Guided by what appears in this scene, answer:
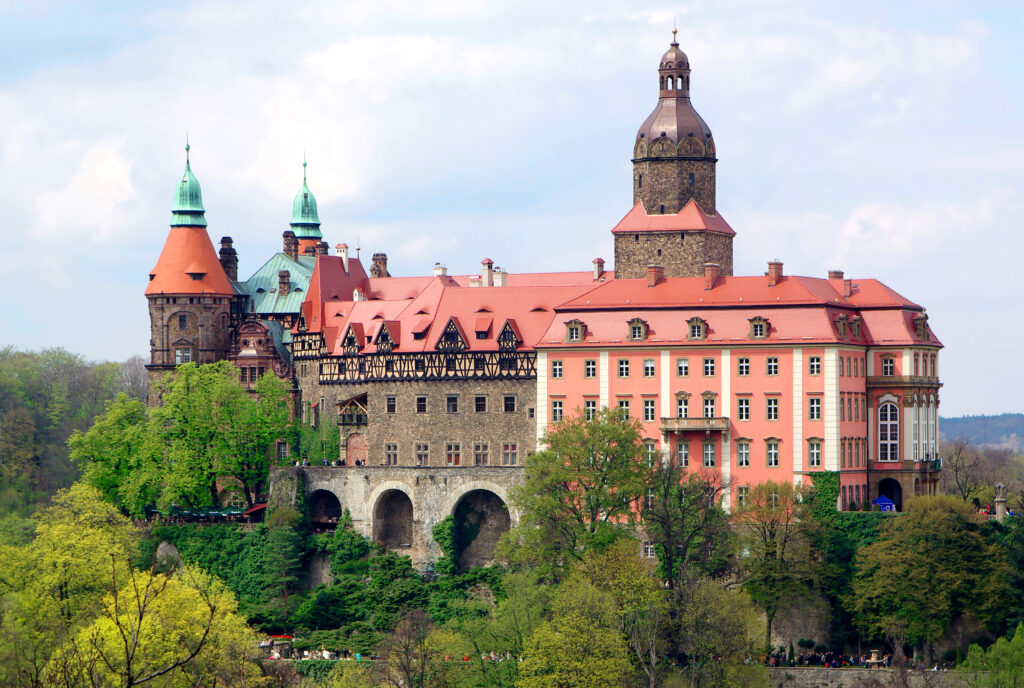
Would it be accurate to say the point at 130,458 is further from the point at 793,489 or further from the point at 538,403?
the point at 793,489

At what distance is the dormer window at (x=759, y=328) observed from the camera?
71.4 meters

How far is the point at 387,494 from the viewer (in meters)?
78.1

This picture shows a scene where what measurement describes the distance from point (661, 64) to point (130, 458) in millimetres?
32694

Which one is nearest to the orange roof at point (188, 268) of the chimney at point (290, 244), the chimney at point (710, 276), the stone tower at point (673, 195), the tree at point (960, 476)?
the chimney at point (290, 244)

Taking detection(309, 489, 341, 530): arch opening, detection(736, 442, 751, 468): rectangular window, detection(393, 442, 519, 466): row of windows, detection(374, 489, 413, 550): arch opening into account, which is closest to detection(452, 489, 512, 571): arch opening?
detection(374, 489, 413, 550): arch opening

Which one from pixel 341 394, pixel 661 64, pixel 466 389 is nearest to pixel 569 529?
pixel 466 389

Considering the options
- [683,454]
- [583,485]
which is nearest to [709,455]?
[683,454]

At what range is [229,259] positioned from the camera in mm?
92750

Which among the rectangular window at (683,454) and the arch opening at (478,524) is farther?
the arch opening at (478,524)

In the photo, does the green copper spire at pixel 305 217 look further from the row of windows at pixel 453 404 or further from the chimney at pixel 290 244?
the row of windows at pixel 453 404

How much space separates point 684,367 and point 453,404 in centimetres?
1318

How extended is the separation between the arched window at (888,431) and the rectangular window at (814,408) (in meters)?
3.99

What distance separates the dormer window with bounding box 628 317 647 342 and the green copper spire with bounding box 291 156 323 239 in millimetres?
A: 36934

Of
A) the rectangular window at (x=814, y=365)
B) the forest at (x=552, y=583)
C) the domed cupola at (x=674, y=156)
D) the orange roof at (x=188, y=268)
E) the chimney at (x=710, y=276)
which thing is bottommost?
the forest at (x=552, y=583)
